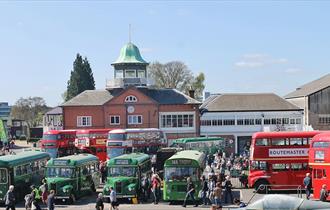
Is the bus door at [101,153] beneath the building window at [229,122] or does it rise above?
beneath

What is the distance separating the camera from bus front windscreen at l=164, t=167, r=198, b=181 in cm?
2834

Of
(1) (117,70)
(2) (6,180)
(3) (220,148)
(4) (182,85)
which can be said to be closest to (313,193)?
(2) (6,180)

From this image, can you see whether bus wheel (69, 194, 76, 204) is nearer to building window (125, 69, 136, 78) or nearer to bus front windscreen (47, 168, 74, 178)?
bus front windscreen (47, 168, 74, 178)

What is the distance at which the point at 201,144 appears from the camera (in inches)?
2088

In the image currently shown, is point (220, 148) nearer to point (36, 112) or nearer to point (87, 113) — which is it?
point (87, 113)

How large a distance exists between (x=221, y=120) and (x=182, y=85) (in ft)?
94.6

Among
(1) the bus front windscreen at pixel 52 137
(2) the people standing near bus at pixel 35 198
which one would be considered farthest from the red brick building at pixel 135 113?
(2) the people standing near bus at pixel 35 198

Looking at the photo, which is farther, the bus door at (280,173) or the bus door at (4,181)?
the bus door at (280,173)

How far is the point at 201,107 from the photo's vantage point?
64.3m

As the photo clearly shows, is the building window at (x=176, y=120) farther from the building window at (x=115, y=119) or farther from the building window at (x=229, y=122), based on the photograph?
the building window at (x=115, y=119)

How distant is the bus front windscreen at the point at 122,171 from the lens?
29.6 metres

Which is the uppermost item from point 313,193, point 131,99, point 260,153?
point 131,99

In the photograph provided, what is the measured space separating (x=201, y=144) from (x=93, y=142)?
1067 centimetres

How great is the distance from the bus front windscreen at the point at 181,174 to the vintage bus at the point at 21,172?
8.01m
